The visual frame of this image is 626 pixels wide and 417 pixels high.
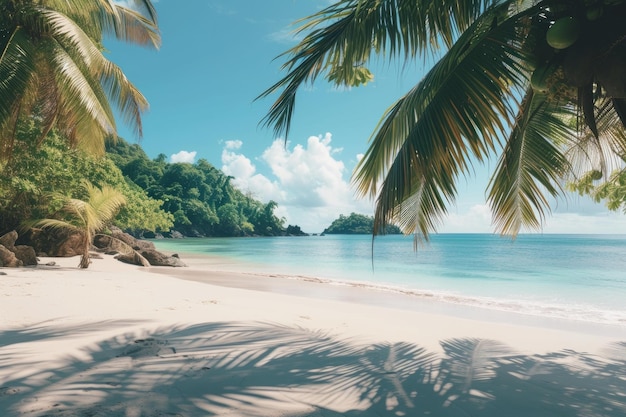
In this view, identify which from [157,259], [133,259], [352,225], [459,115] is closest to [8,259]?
[133,259]

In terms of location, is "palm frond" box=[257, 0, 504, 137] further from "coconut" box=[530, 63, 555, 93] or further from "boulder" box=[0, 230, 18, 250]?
"boulder" box=[0, 230, 18, 250]

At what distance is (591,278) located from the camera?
20547 mm

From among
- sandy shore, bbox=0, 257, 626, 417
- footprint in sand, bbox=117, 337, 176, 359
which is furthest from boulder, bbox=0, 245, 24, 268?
footprint in sand, bbox=117, 337, 176, 359

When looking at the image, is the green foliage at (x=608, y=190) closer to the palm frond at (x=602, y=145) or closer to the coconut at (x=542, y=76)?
the palm frond at (x=602, y=145)

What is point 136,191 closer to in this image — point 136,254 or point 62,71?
point 136,254

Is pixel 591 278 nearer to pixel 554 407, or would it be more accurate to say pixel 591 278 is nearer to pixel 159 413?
pixel 554 407

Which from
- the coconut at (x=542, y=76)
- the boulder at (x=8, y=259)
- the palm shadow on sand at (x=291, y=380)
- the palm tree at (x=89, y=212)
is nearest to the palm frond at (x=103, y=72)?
the palm tree at (x=89, y=212)

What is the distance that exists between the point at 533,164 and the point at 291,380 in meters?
2.77

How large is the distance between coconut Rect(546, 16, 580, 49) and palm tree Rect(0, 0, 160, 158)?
305 inches

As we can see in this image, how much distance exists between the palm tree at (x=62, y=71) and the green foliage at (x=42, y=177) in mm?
937

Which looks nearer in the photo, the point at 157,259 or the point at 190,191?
the point at 157,259

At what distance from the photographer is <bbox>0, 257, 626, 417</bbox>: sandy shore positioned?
92.6 inches

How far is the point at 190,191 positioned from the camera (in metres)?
68.5

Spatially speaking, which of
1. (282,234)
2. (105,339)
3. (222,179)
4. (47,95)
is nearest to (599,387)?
(105,339)
